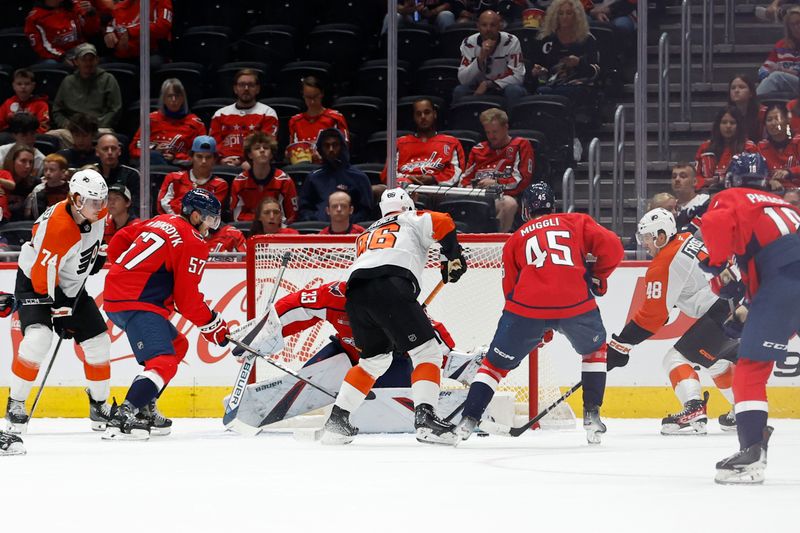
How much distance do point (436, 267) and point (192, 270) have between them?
151 centimetres

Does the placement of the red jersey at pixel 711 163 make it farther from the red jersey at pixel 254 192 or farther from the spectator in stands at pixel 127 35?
the spectator in stands at pixel 127 35

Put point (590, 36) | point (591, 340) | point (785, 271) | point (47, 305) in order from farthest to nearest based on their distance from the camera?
1. point (590, 36)
2. point (47, 305)
3. point (591, 340)
4. point (785, 271)

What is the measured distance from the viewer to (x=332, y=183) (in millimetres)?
7797

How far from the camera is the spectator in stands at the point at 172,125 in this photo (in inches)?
332

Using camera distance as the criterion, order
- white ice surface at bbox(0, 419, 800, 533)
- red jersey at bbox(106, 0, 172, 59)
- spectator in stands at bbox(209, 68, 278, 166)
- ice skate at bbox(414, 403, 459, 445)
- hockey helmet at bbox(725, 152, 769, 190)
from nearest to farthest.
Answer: white ice surface at bbox(0, 419, 800, 533) < hockey helmet at bbox(725, 152, 769, 190) < ice skate at bbox(414, 403, 459, 445) < spectator in stands at bbox(209, 68, 278, 166) < red jersey at bbox(106, 0, 172, 59)

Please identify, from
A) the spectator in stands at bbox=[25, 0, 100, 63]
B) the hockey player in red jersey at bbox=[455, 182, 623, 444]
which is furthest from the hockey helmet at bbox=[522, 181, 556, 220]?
the spectator in stands at bbox=[25, 0, 100, 63]

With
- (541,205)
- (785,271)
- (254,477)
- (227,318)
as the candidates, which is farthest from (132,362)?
(785,271)

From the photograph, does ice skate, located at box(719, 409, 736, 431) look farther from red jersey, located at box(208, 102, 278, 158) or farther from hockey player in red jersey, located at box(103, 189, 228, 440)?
red jersey, located at box(208, 102, 278, 158)

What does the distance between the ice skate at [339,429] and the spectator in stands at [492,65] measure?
307 cm

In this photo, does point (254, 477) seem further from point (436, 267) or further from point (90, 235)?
point (436, 267)

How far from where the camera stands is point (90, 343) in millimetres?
6555

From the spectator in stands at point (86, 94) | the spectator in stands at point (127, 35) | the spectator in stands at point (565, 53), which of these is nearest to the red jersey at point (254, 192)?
the spectator in stands at point (86, 94)

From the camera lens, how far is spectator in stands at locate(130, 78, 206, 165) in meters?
8.45

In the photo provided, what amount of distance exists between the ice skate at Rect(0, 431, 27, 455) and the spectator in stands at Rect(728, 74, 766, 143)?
4.54 meters
